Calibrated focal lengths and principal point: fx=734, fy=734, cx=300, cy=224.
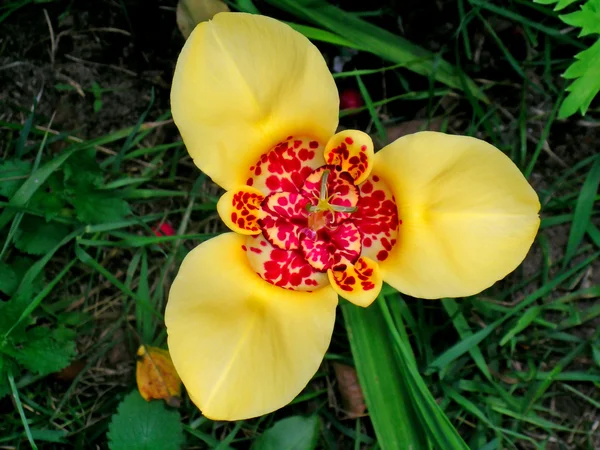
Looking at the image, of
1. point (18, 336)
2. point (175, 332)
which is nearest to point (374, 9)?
point (175, 332)

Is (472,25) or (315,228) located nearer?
(315,228)

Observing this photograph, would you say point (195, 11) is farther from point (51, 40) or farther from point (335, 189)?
point (335, 189)

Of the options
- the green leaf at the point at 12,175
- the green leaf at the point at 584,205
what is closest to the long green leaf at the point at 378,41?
the green leaf at the point at 584,205

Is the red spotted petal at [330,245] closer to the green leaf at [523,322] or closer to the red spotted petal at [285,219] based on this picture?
the red spotted petal at [285,219]

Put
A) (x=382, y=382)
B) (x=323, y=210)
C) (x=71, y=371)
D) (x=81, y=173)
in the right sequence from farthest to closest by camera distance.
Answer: (x=71, y=371) < (x=81, y=173) < (x=382, y=382) < (x=323, y=210)

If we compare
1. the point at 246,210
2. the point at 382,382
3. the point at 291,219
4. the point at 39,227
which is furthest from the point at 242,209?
the point at 39,227

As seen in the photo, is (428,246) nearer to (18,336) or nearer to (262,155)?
(262,155)

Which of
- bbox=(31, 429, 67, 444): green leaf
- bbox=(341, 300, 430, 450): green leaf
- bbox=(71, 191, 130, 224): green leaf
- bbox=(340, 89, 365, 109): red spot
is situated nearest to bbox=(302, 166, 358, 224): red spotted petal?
bbox=(341, 300, 430, 450): green leaf
